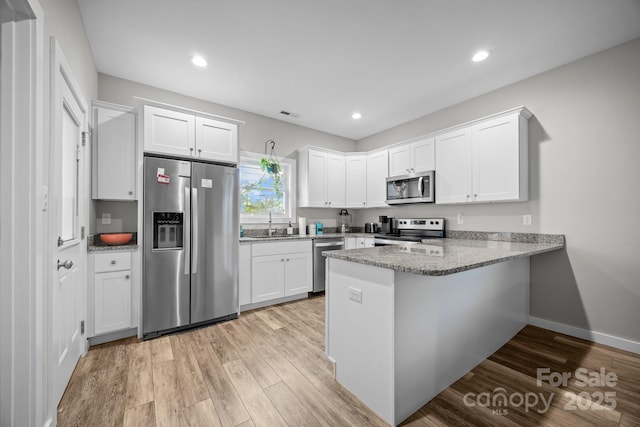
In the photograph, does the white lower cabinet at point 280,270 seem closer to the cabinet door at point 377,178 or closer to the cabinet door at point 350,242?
the cabinet door at point 350,242

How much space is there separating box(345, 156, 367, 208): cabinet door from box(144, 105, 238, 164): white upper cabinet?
2125mm

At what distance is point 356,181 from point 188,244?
9.58ft

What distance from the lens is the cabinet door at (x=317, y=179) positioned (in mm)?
4176

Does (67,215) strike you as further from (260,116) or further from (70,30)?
(260,116)

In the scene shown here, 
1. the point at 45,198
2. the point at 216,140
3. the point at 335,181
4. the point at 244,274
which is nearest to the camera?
the point at 45,198

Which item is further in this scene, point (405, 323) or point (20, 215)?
point (405, 323)

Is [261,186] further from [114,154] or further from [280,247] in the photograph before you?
[114,154]

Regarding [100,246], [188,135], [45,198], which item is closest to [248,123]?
[188,135]

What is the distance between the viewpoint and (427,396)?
5.22 feet

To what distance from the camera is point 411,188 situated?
12.3 feet

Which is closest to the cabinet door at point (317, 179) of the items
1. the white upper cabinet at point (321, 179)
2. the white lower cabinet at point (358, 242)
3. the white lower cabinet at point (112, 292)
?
the white upper cabinet at point (321, 179)

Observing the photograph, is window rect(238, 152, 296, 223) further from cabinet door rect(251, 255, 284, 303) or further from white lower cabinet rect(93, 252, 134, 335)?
white lower cabinet rect(93, 252, 134, 335)

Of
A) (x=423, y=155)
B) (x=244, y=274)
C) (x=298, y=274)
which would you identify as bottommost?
(x=298, y=274)

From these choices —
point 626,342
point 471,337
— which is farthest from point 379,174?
point 626,342
